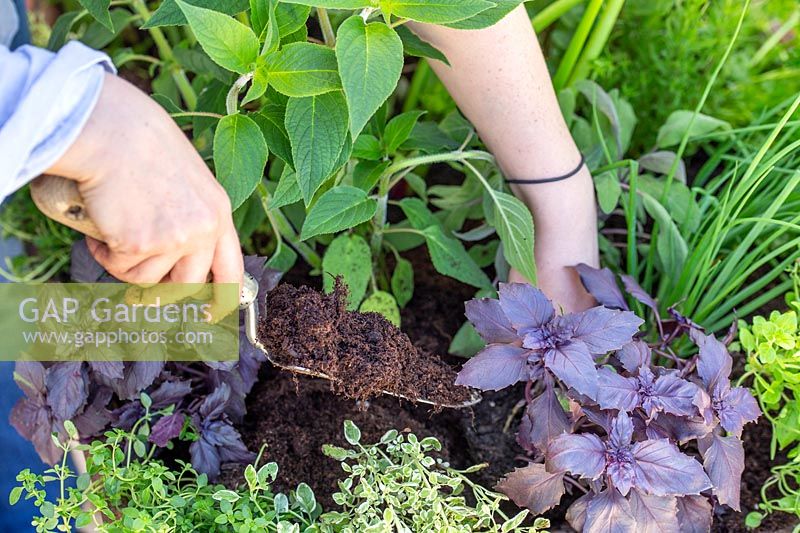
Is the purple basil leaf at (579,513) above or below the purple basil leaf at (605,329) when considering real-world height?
below

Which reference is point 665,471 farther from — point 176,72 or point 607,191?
point 176,72

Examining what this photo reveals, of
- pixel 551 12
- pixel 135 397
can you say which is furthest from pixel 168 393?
pixel 551 12

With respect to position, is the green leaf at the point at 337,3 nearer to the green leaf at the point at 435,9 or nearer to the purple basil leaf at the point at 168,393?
the green leaf at the point at 435,9

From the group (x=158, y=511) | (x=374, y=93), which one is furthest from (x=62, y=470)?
→ (x=374, y=93)

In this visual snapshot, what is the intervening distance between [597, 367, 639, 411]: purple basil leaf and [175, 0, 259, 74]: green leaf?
1.36 feet

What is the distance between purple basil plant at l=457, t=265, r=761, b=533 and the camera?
65cm

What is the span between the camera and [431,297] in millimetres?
1038

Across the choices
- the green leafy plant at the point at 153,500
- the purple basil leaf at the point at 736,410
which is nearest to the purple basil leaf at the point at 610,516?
the purple basil leaf at the point at 736,410

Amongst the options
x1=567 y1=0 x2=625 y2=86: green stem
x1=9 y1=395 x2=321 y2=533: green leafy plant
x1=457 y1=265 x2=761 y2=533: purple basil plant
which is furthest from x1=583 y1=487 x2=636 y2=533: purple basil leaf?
x1=567 y1=0 x2=625 y2=86: green stem

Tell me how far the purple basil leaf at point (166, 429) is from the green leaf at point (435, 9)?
1.45 feet

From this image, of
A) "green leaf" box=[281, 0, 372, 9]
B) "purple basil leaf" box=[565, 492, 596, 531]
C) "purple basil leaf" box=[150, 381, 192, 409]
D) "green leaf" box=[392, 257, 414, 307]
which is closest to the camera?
"green leaf" box=[281, 0, 372, 9]

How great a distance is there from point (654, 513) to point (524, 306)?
0.68 feet

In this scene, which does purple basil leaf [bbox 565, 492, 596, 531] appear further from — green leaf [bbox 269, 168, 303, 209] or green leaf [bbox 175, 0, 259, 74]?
green leaf [bbox 175, 0, 259, 74]

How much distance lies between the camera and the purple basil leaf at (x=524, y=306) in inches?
27.6
